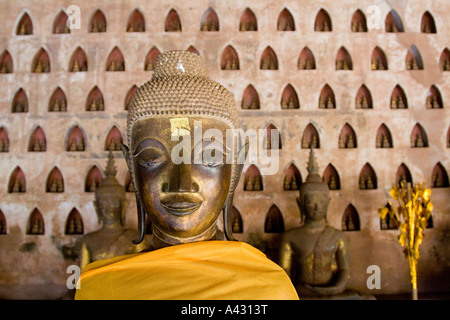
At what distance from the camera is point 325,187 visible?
17.1 feet

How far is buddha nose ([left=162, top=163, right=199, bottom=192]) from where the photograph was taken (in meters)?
2.09

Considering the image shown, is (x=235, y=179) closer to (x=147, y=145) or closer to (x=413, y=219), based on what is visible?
(x=147, y=145)

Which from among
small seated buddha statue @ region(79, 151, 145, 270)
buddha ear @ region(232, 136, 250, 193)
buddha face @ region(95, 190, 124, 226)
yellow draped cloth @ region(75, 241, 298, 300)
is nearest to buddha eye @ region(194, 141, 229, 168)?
buddha ear @ region(232, 136, 250, 193)

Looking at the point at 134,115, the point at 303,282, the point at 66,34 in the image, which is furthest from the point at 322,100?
the point at 134,115

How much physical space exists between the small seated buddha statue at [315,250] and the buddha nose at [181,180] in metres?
3.27

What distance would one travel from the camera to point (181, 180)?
2.09 m

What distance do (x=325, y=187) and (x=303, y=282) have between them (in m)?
1.17

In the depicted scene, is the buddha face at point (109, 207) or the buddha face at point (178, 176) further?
the buddha face at point (109, 207)

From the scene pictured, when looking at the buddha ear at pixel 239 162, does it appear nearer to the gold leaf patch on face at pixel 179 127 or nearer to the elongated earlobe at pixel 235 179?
the elongated earlobe at pixel 235 179

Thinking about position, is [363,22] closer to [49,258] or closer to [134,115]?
[134,115]

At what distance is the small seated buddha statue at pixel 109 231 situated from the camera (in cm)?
498

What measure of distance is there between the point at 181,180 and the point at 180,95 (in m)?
0.51

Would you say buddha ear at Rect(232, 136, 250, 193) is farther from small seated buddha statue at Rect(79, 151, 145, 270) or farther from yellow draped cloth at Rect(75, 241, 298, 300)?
small seated buddha statue at Rect(79, 151, 145, 270)

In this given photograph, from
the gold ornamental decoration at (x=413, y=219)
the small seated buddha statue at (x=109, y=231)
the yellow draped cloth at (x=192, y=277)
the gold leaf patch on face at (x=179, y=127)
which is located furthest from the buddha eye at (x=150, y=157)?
the gold ornamental decoration at (x=413, y=219)
